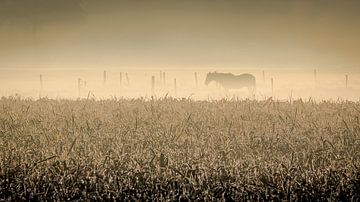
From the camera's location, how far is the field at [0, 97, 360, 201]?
17.8ft

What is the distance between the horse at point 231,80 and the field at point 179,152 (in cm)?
2821

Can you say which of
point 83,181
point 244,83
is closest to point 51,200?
point 83,181

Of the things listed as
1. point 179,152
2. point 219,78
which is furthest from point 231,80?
point 179,152

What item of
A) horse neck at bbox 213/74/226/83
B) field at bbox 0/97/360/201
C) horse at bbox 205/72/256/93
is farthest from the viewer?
horse at bbox 205/72/256/93

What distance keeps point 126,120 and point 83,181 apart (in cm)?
552

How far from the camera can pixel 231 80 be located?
43.8 m

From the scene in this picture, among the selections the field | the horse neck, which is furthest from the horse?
the field

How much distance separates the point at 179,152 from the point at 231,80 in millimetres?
36621

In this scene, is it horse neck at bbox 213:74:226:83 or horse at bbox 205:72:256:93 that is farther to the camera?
horse at bbox 205:72:256:93

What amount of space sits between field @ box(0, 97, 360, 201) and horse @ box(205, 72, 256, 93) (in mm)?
28206

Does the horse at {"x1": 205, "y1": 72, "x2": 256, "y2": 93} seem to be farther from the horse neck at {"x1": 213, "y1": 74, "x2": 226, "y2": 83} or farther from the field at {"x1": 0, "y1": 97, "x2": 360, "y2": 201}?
the field at {"x1": 0, "y1": 97, "x2": 360, "y2": 201}

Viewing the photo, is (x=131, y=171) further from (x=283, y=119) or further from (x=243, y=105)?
(x=243, y=105)

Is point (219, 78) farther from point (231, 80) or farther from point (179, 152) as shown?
point (179, 152)

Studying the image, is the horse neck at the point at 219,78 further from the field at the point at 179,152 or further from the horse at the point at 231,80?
the field at the point at 179,152
